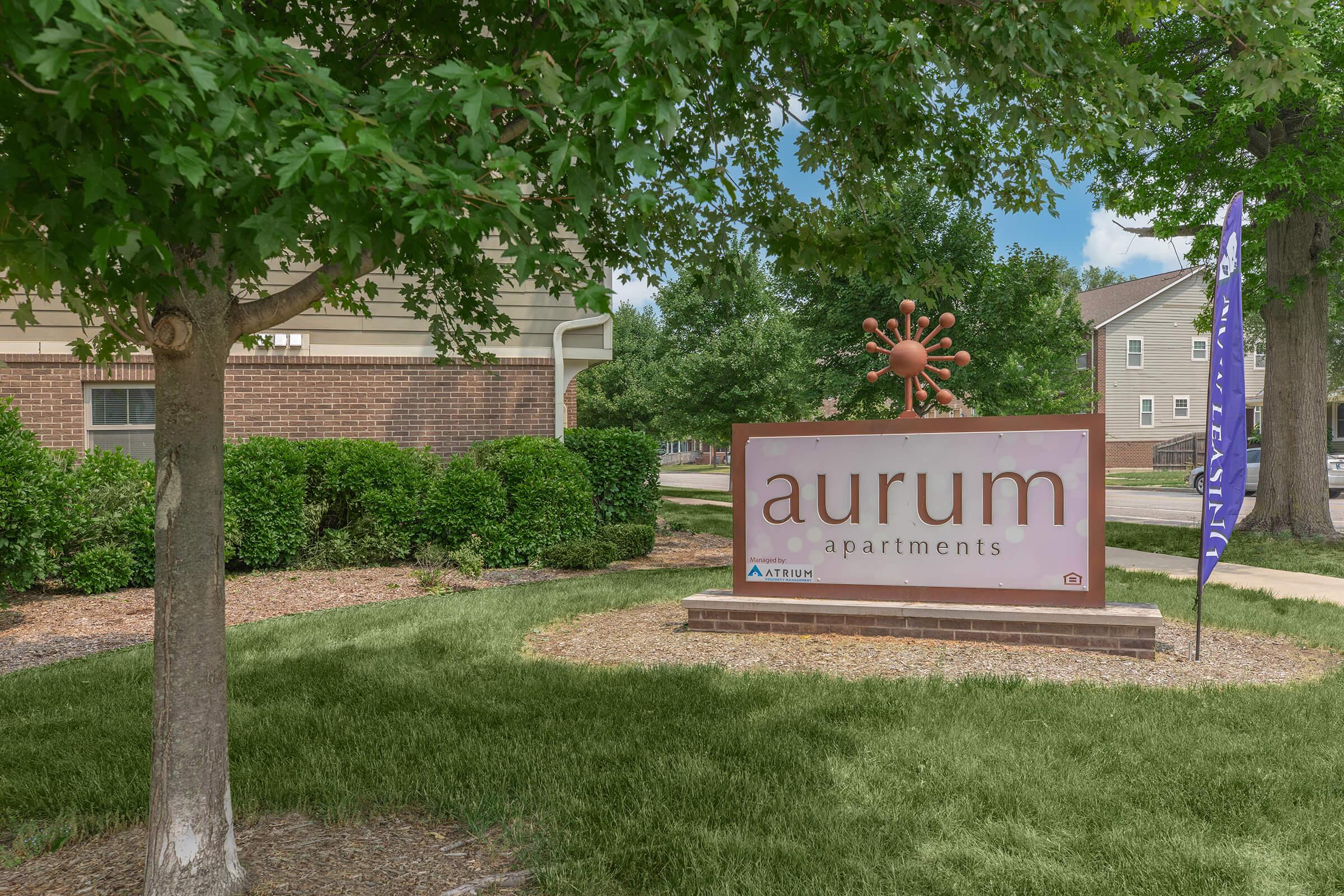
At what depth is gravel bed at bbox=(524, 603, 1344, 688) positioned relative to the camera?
5.73 meters

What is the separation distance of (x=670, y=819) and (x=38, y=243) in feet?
9.43

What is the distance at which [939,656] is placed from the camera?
621 centimetres

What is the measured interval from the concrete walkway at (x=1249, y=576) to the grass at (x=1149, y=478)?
19.8m

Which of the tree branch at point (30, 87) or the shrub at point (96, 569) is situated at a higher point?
the tree branch at point (30, 87)

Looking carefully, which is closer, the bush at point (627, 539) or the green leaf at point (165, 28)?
the green leaf at point (165, 28)

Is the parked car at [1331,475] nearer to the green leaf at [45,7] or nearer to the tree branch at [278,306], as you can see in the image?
the tree branch at [278,306]

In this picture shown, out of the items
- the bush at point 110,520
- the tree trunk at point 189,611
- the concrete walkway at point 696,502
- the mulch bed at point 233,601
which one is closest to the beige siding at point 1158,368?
the concrete walkway at point 696,502

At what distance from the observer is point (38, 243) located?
6.97ft

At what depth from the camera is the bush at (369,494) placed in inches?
398

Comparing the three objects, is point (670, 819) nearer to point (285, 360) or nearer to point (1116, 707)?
point (1116, 707)

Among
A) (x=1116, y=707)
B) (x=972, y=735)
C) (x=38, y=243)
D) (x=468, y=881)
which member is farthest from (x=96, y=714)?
(x=1116, y=707)

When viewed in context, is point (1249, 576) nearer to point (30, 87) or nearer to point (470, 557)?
point (470, 557)

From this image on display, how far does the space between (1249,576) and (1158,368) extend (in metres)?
34.2

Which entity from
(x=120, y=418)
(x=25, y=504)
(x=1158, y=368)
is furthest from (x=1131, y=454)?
(x=25, y=504)
